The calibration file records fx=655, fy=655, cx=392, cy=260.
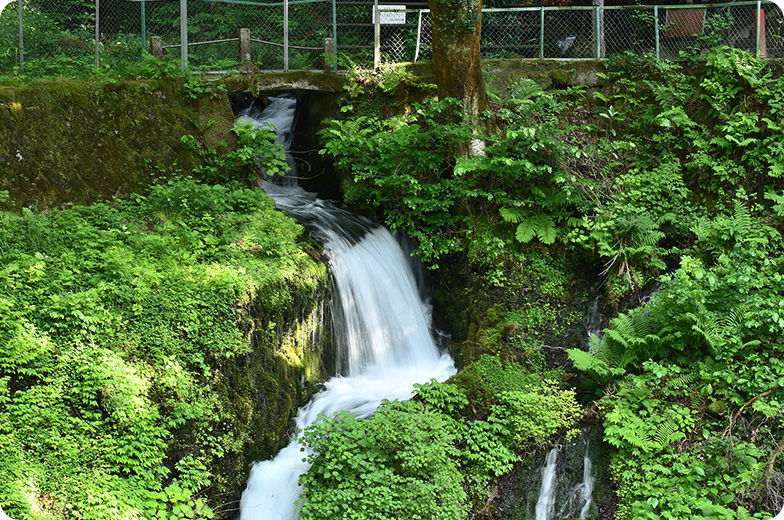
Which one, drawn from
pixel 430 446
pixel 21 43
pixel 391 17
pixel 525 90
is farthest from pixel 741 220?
pixel 21 43

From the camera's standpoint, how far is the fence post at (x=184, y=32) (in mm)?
11586

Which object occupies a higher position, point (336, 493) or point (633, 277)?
point (633, 277)

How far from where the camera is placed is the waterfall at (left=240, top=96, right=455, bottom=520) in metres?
8.88

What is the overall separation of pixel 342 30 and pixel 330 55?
891mm

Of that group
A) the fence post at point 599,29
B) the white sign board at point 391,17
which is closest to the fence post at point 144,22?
the white sign board at point 391,17

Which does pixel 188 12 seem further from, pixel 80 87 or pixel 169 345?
pixel 169 345

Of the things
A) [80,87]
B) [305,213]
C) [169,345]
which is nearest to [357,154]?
[305,213]

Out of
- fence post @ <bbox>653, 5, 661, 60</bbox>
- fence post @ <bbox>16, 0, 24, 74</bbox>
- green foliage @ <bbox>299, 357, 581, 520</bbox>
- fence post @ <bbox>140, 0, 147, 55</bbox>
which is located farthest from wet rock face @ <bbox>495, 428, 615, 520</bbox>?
fence post @ <bbox>140, 0, 147, 55</bbox>

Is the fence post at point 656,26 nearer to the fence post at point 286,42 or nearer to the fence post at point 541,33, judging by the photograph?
the fence post at point 541,33

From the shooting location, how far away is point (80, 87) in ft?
31.7

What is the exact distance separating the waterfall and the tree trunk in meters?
2.59

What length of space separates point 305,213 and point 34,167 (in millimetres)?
4103

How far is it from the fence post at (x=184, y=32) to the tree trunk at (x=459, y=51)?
444 cm

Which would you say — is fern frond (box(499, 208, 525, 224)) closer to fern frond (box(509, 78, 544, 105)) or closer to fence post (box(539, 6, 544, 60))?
fern frond (box(509, 78, 544, 105))
